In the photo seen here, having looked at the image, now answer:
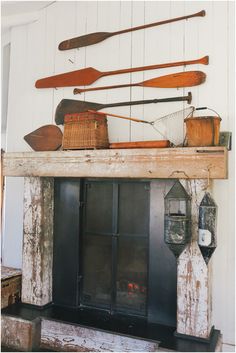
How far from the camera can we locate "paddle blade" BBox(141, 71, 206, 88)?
231 cm

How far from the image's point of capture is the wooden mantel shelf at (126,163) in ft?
6.51

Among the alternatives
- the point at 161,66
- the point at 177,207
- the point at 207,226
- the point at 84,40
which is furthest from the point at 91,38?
the point at 207,226

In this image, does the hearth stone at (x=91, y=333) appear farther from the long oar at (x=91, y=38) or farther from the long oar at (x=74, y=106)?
the long oar at (x=91, y=38)

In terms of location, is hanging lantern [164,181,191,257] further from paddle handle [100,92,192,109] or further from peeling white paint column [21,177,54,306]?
peeling white paint column [21,177,54,306]

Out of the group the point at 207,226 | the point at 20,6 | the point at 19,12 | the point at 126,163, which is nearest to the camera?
the point at 207,226

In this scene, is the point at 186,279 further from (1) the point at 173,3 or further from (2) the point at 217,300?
(1) the point at 173,3

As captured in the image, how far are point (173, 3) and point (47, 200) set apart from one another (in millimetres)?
1812

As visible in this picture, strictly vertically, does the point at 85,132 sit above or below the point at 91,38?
below

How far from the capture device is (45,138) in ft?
9.12

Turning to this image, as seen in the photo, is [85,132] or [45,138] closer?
[85,132]

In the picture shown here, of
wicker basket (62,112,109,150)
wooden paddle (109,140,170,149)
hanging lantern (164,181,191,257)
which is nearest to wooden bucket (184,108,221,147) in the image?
wooden paddle (109,140,170,149)

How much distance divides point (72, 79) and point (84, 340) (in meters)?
2.03

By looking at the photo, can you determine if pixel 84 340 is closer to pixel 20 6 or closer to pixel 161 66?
pixel 161 66

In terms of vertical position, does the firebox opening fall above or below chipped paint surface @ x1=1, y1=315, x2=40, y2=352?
above
